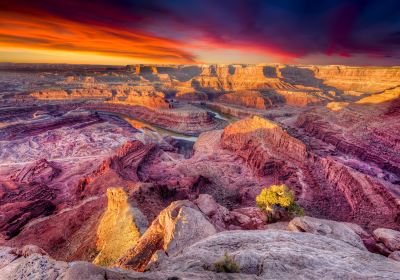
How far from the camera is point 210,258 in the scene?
9016mm

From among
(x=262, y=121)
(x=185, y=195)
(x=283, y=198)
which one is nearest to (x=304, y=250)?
(x=283, y=198)

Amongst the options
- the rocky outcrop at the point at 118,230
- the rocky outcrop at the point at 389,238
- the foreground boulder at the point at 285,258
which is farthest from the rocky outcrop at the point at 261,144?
the foreground boulder at the point at 285,258

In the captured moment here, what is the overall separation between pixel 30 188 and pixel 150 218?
69.8ft

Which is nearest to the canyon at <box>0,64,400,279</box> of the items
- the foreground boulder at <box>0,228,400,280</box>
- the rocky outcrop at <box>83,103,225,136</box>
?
the foreground boulder at <box>0,228,400,280</box>

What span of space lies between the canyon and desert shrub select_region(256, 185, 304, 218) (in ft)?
4.14

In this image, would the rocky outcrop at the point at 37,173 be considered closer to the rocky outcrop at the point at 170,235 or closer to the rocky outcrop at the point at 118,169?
the rocky outcrop at the point at 118,169

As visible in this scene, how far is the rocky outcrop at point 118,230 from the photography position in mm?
15172

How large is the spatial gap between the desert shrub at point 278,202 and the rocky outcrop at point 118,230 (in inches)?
443

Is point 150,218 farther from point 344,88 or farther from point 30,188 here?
point 344,88

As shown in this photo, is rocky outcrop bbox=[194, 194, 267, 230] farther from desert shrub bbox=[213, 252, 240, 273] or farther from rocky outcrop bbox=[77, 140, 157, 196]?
rocky outcrop bbox=[77, 140, 157, 196]

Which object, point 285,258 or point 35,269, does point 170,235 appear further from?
point 285,258

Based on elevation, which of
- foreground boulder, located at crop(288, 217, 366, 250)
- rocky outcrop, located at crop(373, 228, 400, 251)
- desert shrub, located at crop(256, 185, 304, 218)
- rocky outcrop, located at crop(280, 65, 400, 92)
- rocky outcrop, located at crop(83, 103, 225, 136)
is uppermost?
rocky outcrop, located at crop(280, 65, 400, 92)

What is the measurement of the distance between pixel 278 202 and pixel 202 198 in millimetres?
7129

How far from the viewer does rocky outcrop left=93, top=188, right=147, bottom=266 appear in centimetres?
1517
